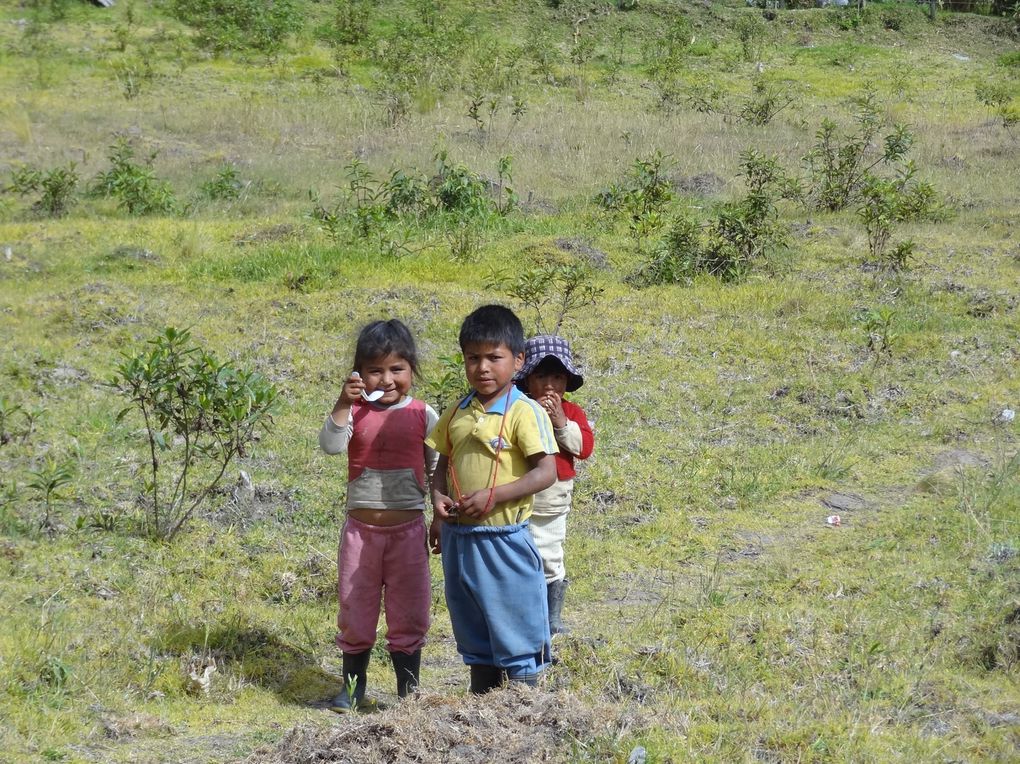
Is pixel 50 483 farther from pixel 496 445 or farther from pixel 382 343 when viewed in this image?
pixel 496 445

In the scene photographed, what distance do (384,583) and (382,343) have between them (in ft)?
2.63

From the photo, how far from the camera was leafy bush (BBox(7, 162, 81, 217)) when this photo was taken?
1095cm

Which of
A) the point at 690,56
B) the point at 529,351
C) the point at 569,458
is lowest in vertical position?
the point at 569,458

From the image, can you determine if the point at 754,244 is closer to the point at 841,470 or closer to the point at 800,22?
the point at 841,470

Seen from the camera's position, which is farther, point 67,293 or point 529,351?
point 67,293

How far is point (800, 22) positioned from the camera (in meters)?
26.3

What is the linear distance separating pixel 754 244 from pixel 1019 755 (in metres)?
7.28

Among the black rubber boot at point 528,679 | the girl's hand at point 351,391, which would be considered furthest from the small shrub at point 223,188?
the black rubber boot at point 528,679

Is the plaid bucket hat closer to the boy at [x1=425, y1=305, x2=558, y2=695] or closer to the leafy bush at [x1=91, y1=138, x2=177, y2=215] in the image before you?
the boy at [x1=425, y1=305, x2=558, y2=695]

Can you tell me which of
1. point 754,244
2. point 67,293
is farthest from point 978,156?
point 67,293

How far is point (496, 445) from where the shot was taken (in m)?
3.13

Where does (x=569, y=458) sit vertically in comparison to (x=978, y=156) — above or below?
below

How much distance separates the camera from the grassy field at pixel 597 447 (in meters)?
3.25

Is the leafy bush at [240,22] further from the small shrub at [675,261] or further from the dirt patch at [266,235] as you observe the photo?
the small shrub at [675,261]
